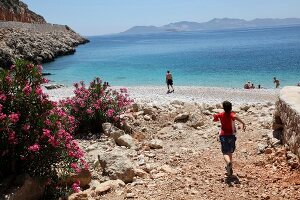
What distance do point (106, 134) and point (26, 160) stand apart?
4747mm

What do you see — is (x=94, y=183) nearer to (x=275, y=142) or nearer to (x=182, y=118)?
(x=275, y=142)

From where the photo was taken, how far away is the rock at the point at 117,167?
25.6 ft

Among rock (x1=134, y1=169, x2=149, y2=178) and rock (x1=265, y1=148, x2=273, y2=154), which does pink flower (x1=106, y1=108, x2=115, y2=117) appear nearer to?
rock (x1=134, y1=169, x2=149, y2=178)

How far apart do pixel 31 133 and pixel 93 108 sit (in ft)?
18.2

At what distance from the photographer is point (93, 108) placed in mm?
12578

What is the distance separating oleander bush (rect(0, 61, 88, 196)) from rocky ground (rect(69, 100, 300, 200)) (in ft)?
2.65

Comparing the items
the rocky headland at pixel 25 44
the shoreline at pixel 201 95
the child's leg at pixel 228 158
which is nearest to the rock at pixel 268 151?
the child's leg at pixel 228 158

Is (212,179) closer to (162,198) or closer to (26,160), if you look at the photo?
(162,198)

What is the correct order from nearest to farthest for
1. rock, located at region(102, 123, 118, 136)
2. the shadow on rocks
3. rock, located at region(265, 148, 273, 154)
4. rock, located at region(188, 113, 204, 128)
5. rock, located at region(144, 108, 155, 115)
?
the shadow on rocks
rock, located at region(265, 148, 273, 154)
rock, located at region(102, 123, 118, 136)
rock, located at region(188, 113, 204, 128)
rock, located at region(144, 108, 155, 115)

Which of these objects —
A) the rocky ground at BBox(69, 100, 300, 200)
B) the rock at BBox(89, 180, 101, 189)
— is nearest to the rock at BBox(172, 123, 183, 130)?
the rocky ground at BBox(69, 100, 300, 200)

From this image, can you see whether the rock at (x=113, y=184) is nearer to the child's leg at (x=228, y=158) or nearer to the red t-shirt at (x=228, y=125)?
the child's leg at (x=228, y=158)

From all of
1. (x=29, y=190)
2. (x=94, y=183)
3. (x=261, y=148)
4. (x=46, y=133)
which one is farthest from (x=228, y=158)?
(x=29, y=190)

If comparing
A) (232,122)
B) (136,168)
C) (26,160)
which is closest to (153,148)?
(136,168)

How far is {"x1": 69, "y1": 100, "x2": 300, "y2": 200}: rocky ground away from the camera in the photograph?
6.88 meters
